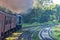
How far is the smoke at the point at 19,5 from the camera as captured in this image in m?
3.44

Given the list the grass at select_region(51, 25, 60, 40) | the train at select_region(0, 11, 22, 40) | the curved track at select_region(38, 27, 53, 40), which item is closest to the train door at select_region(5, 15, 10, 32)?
the train at select_region(0, 11, 22, 40)

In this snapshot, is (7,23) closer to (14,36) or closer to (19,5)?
(14,36)

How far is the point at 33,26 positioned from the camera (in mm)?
3451

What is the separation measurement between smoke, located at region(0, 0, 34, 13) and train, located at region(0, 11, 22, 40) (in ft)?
0.53

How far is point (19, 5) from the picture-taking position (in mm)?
3477

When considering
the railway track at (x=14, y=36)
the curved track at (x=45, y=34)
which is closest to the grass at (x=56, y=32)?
the curved track at (x=45, y=34)

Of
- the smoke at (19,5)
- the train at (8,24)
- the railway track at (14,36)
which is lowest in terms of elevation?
the railway track at (14,36)

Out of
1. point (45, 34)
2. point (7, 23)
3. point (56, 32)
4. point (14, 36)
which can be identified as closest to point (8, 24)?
point (7, 23)

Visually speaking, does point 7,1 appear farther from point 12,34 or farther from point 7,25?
point 12,34

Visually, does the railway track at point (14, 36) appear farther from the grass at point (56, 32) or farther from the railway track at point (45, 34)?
the grass at point (56, 32)

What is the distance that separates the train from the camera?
3.28 meters

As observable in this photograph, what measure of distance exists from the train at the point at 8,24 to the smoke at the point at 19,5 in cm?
16

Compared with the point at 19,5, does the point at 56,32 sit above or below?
below

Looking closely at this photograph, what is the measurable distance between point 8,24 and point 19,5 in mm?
495
